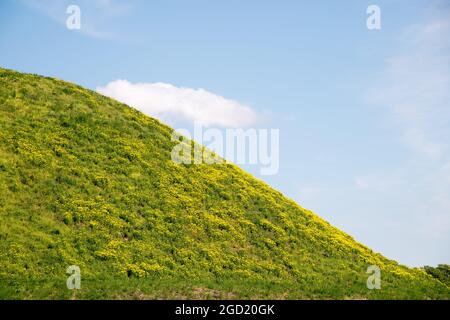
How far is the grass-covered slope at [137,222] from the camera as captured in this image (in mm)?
23016

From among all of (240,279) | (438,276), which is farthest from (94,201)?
(438,276)

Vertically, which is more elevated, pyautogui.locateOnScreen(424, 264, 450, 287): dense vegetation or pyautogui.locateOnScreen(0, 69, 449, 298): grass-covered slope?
pyautogui.locateOnScreen(0, 69, 449, 298): grass-covered slope

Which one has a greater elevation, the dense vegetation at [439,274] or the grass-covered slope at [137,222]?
the grass-covered slope at [137,222]

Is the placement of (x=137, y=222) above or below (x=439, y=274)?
above

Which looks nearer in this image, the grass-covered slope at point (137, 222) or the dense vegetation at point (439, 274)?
the grass-covered slope at point (137, 222)

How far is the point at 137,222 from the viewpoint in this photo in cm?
2884

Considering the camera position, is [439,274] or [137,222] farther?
[439,274]

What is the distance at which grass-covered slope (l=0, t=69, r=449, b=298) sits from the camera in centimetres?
2302

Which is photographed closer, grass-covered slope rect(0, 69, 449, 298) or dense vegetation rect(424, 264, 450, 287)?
grass-covered slope rect(0, 69, 449, 298)

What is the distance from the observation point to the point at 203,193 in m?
34.9
